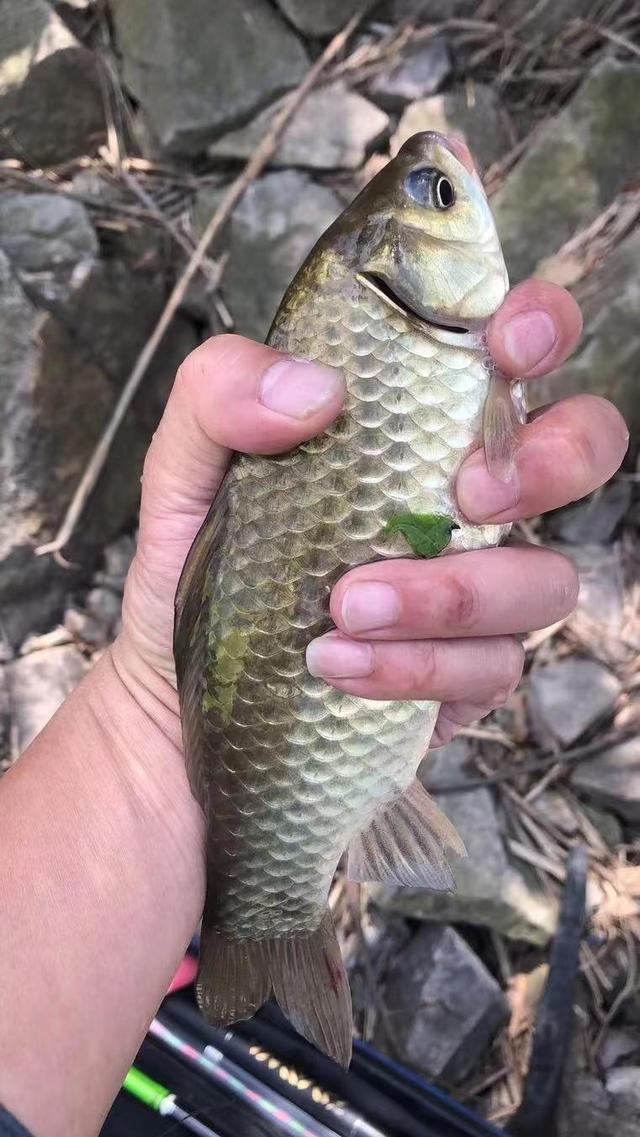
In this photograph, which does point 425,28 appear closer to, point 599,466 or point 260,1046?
point 599,466

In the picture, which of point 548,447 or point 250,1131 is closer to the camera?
point 548,447

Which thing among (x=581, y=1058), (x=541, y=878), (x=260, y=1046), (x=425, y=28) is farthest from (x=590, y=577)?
(x=425, y=28)

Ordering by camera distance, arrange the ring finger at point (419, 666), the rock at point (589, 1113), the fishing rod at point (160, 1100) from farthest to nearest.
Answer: the rock at point (589, 1113) → the fishing rod at point (160, 1100) → the ring finger at point (419, 666)

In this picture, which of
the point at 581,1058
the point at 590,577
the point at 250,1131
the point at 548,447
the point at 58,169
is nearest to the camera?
the point at 548,447

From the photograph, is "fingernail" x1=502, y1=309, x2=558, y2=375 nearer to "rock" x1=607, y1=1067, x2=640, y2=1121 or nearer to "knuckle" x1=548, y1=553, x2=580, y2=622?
"knuckle" x1=548, y1=553, x2=580, y2=622

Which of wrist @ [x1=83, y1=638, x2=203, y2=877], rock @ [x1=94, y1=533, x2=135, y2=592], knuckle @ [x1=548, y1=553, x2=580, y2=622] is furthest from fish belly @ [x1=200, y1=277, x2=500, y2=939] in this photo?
rock @ [x1=94, y1=533, x2=135, y2=592]

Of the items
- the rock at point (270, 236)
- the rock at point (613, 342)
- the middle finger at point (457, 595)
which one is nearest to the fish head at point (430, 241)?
the middle finger at point (457, 595)

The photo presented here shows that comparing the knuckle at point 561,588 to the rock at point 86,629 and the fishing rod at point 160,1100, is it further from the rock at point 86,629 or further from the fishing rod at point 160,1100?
the rock at point 86,629
